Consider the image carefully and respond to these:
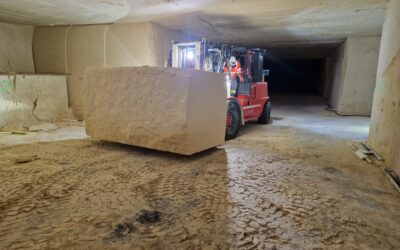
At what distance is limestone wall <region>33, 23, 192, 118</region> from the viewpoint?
5.64 m

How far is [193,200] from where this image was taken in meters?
2.29

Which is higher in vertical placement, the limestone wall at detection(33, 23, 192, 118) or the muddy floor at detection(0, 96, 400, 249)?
the limestone wall at detection(33, 23, 192, 118)

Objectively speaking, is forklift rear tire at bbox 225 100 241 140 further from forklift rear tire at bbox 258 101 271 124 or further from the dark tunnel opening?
the dark tunnel opening

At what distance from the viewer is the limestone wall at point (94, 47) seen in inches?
222

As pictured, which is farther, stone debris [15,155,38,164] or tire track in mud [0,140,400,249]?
stone debris [15,155,38,164]

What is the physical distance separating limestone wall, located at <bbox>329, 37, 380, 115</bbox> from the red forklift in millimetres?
3166

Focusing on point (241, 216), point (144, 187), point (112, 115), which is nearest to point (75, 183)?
point (144, 187)

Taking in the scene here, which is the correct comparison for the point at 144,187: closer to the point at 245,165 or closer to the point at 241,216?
the point at 241,216

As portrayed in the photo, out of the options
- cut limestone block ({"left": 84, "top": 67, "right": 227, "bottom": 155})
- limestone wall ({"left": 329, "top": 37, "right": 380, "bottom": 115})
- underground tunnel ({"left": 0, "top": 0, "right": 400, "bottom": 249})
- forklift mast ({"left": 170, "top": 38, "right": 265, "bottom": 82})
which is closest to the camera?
underground tunnel ({"left": 0, "top": 0, "right": 400, "bottom": 249})

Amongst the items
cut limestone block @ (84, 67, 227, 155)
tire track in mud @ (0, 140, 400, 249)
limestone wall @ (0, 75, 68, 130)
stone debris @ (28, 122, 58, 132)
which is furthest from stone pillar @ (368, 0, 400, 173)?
limestone wall @ (0, 75, 68, 130)

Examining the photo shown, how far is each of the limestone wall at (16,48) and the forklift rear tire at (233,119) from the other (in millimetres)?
5460

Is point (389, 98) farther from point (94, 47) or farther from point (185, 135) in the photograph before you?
point (94, 47)

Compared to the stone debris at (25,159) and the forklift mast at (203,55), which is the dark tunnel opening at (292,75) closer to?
the forklift mast at (203,55)

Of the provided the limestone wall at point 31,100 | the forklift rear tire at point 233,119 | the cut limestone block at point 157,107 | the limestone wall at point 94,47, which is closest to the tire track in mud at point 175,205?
the cut limestone block at point 157,107
